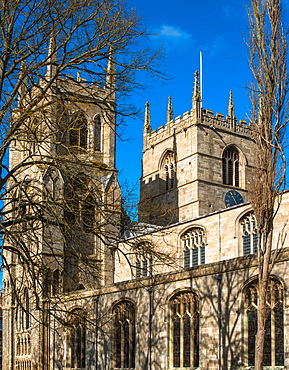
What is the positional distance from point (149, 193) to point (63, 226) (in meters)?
39.1

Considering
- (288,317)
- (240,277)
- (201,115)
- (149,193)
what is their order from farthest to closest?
1. (149,193)
2. (201,115)
3. (240,277)
4. (288,317)

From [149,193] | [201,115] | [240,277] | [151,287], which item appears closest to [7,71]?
[240,277]

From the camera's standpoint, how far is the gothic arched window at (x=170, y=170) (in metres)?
50.7

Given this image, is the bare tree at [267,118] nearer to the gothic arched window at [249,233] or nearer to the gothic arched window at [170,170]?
the gothic arched window at [249,233]

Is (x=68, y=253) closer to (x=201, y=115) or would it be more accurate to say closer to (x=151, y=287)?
(x=151, y=287)

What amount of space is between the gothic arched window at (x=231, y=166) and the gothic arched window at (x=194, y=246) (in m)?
16.3

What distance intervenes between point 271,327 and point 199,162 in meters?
29.1

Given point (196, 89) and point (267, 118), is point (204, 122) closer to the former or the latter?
point (196, 89)

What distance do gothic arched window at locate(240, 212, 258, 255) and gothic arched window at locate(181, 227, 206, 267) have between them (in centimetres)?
292

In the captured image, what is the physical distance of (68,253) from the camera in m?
15.3

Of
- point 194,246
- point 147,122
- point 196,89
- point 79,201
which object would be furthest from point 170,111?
point 79,201

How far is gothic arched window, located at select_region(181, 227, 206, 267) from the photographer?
33000 millimetres

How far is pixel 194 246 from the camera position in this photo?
110 feet

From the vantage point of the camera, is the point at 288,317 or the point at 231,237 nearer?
the point at 288,317
